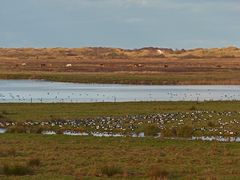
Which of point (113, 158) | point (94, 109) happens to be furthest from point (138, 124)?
point (113, 158)

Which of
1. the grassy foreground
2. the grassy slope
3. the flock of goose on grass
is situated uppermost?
the grassy slope

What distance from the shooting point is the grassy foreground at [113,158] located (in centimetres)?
1927

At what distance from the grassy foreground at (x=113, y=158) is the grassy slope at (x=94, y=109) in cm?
1144

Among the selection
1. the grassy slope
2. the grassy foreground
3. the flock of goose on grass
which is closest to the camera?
the grassy foreground

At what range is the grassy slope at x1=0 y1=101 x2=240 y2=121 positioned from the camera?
41419 mm

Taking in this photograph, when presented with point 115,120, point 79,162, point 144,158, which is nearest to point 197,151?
point 144,158

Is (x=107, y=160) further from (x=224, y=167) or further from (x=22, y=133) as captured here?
(x=22, y=133)

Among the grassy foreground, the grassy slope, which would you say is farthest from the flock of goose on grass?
the grassy foreground

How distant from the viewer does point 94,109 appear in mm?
45938

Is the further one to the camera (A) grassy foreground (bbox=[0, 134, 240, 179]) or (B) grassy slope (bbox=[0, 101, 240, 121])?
(B) grassy slope (bbox=[0, 101, 240, 121])

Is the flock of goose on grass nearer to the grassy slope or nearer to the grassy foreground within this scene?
the grassy slope

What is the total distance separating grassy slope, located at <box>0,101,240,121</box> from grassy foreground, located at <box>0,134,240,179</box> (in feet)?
37.5

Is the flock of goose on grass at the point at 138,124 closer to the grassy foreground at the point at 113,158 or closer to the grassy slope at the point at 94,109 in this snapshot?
the grassy slope at the point at 94,109

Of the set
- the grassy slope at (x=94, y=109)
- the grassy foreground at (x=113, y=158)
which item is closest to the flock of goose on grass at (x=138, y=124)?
the grassy slope at (x=94, y=109)
